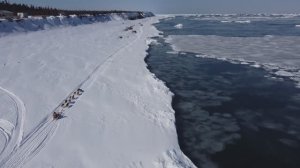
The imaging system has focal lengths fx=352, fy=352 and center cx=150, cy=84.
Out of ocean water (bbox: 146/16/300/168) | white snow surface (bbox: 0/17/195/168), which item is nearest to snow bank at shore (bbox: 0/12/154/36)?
white snow surface (bbox: 0/17/195/168)

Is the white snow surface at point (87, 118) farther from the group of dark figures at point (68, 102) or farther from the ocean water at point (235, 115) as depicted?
the ocean water at point (235, 115)

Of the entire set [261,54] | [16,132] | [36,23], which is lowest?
[36,23]

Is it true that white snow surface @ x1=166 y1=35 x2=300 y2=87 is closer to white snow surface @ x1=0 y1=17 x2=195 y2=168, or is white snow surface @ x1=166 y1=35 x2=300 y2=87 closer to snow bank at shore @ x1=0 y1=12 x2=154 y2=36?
white snow surface @ x1=0 y1=17 x2=195 y2=168

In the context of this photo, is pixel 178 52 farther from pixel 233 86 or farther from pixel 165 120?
pixel 165 120

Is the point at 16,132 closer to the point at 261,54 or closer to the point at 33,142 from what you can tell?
the point at 33,142

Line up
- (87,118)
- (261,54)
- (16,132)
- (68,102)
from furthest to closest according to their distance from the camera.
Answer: (261,54)
(68,102)
(87,118)
(16,132)

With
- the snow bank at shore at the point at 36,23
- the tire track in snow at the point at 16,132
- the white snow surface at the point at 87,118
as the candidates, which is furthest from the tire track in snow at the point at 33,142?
the snow bank at shore at the point at 36,23

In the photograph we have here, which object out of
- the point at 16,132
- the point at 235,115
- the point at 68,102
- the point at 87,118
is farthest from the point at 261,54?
the point at 16,132
